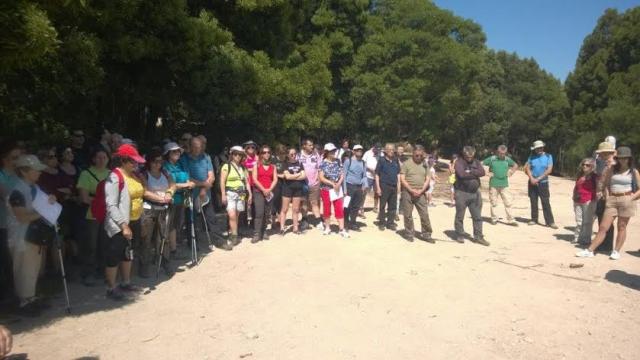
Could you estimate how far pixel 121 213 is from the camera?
549 cm

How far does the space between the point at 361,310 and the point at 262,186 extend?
3.93 m

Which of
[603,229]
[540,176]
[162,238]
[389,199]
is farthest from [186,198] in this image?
[540,176]

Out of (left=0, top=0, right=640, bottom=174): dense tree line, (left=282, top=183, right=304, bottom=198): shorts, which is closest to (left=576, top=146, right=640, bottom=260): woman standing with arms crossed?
(left=282, top=183, right=304, bottom=198): shorts

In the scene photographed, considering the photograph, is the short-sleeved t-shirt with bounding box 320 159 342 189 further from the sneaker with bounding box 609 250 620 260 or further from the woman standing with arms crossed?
the sneaker with bounding box 609 250 620 260

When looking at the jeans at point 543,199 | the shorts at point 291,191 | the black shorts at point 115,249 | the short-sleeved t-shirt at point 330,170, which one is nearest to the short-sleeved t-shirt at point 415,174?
the short-sleeved t-shirt at point 330,170

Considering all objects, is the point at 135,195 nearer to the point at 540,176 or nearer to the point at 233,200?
the point at 233,200

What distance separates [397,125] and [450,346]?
68.9 ft

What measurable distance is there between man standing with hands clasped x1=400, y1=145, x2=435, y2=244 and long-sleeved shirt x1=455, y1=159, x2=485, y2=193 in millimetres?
664

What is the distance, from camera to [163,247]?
22.1 ft

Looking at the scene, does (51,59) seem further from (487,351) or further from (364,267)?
(487,351)

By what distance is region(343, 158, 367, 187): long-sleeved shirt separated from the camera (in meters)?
9.90

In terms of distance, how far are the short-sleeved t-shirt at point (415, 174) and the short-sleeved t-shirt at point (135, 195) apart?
17.5 ft

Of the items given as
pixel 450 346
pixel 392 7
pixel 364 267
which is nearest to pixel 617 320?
pixel 450 346

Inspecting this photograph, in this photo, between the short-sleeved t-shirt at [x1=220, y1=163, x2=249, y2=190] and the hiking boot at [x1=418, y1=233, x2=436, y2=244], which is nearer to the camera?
the short-sleeved t-shirt at [x1=220, y1=163, x2=249, y2=190]
